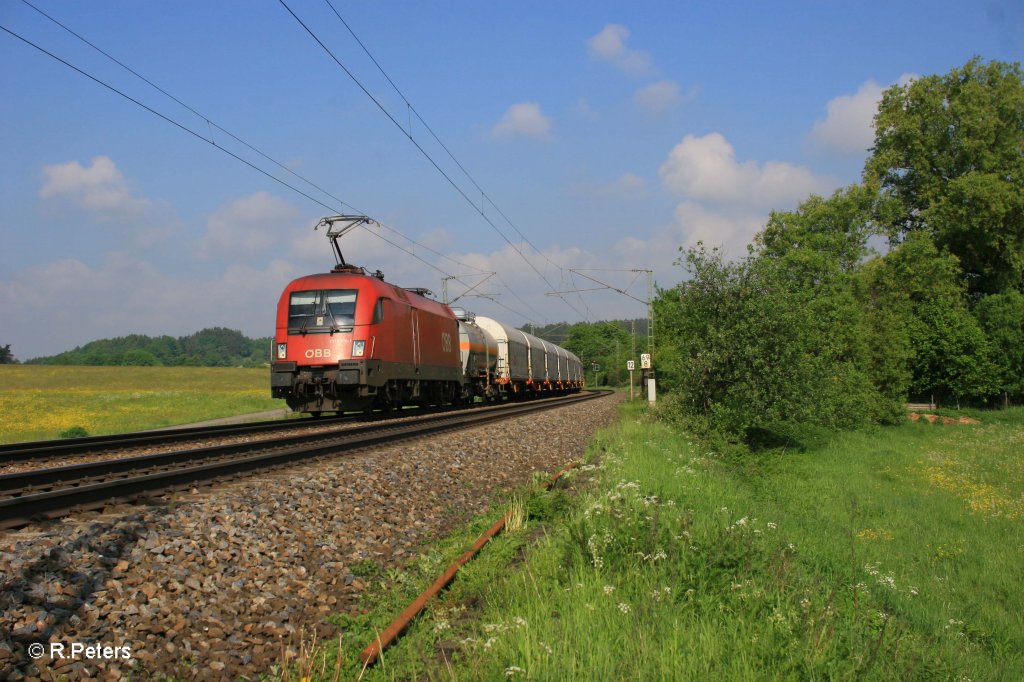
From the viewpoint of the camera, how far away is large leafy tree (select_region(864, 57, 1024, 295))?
37500 millimetres

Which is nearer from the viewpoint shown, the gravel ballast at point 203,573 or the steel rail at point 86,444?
the gravel ballast at point 203,573

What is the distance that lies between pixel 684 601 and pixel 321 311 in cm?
1441

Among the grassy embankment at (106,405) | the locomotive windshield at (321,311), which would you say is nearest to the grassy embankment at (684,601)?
the locomotive windshield at (321,311)

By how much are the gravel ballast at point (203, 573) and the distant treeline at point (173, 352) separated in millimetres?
97650

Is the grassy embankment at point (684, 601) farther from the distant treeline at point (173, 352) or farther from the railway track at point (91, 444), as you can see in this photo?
the distant treeline at point (173, 352)

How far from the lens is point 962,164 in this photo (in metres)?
39.8

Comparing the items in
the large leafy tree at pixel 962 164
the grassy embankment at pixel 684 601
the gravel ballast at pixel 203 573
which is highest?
the large leafy tree at pixel 962 164

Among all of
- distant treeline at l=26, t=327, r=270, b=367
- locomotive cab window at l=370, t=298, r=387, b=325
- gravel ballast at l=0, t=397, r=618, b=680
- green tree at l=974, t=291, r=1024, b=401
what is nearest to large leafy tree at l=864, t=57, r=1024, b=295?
green tree at l=974, t=291, r=1024, b=401

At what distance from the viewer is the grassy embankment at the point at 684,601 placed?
172 inches

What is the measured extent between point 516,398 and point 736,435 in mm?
23357

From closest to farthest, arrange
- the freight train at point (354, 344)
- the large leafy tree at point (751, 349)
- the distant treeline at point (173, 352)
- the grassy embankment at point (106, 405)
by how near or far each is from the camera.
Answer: the freight train at point (354, 344) < the large leafy tree at point (751, 349) < the grassy embankment at point (106, 405) < the distant treeline at point (173, 352)

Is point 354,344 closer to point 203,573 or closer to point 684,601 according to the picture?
point 203,573

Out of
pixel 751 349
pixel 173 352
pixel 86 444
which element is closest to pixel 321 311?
pixel 86 444

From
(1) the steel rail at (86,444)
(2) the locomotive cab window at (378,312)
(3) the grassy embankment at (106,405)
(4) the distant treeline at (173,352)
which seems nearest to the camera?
(1) the steel rail at (86,444)
